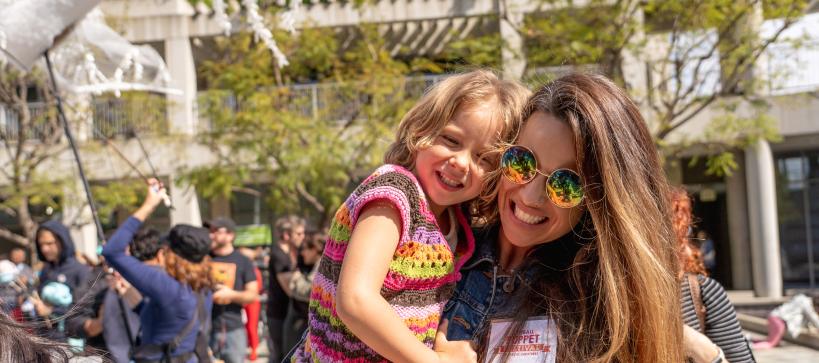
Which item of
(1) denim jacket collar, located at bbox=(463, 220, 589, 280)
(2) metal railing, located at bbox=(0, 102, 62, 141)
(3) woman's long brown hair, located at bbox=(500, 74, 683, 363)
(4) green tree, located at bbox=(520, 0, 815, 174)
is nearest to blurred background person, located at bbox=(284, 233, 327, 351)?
(4) green tree, located at bbox=(520, 0, 815, 174)

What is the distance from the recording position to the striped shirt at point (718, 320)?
123 inches

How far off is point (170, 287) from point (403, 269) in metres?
4.34

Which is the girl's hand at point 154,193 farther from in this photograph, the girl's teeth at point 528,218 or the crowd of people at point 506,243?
the girl's teeth at point 528,218

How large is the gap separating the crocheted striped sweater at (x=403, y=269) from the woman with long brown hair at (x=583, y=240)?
9 cm

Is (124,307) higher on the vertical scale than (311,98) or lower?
lower

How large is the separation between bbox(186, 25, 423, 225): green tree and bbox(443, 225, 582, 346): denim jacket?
1245 cm

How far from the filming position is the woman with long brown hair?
6.20ft

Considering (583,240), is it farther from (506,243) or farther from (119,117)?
(119,117)

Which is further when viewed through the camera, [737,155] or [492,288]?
[737,155]

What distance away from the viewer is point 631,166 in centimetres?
189

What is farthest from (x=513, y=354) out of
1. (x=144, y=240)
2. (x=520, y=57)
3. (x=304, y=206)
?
(x=304, y=206)

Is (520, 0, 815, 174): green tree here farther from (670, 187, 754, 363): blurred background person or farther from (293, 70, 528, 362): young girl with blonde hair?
(293, 70, 528, 362): young girl with blonde hair

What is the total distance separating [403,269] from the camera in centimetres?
214

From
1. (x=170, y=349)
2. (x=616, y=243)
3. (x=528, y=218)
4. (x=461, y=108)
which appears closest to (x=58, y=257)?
(x=170, y=349)
